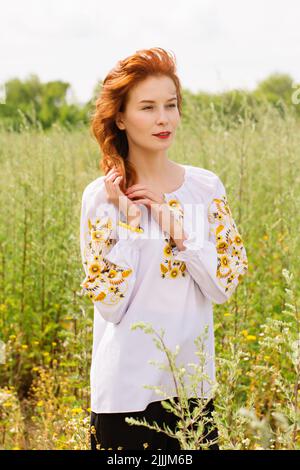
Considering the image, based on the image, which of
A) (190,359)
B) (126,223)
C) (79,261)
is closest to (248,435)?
(79,261)

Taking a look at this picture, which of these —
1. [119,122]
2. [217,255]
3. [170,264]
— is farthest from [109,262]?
[119,122]

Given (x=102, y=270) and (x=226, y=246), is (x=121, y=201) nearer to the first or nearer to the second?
(x=102, y=270)

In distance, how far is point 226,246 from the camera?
213 centimetres

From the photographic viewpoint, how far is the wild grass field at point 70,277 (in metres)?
3.29

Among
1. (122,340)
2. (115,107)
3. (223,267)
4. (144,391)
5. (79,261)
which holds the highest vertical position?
(115,107)

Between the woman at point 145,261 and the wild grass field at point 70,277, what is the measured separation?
1.02m

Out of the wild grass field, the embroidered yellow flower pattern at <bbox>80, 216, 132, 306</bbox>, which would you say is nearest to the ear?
the embroidered yellow flower pattern at <bbox>80, 216, 132, 306</bbox>

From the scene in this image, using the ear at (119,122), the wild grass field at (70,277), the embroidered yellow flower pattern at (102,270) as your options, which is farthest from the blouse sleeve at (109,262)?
the wild grass field at (70,277)

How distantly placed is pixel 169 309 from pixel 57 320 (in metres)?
2.10

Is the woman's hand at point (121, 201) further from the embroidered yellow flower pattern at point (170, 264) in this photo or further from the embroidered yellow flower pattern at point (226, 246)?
the embroidered yellow flower pattern at point (226, 246)

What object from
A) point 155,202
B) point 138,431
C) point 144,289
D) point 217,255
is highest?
point 155,202

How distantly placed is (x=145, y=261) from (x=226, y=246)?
0.25 meters

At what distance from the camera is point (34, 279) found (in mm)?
4047

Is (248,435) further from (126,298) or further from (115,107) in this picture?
(115,107)
